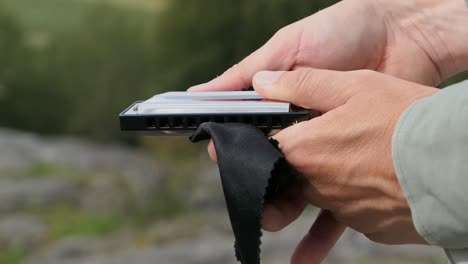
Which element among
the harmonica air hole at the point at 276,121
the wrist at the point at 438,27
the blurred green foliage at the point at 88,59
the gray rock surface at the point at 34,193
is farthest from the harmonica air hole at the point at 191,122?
the gray rock surface at the point at 34,193

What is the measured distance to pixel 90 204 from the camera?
5.58m

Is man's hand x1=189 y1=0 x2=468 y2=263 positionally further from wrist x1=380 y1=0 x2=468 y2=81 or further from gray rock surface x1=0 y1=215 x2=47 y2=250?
gray rock surface x1=0 y1=215 x2=47 y2=250

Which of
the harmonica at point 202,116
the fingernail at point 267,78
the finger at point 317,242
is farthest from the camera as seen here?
the finger at point 317,242

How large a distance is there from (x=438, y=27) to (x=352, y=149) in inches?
24.4

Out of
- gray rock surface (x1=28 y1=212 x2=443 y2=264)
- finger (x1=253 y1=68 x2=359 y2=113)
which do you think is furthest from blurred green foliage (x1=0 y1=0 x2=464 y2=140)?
finger (x1=253 y1=68 x2=359 y2=113)

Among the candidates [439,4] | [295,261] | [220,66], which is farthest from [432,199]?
[220,66]

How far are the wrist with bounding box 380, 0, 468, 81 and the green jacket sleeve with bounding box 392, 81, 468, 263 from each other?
1.97 feet

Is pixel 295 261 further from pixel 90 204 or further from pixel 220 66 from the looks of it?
pixel 90 204

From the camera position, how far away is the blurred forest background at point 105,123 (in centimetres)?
494

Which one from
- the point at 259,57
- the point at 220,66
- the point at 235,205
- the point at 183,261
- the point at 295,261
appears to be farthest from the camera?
the point at 220,66

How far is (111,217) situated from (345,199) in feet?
14.8

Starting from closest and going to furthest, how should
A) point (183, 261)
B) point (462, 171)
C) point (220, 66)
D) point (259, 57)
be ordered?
1. point (462, 171)
2. point (259, 57)
3. point (183, 261)
4. point (220, 66)

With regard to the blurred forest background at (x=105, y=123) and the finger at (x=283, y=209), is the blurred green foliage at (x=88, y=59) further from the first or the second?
the finger at (x=283, y=209)

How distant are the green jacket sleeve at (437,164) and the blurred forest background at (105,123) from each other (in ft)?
9.05
